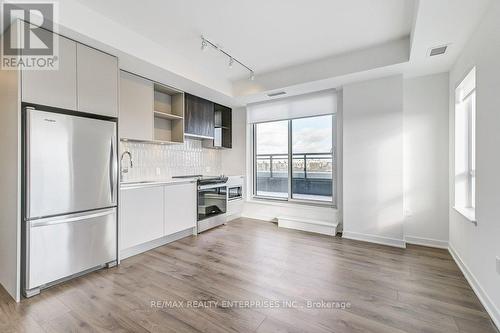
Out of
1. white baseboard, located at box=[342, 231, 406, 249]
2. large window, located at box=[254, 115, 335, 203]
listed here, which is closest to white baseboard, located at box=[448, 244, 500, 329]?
white baseboard, located at box=[342, 231, 406, 249]

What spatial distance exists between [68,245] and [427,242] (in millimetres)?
4654

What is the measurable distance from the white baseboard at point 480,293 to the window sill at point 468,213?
0.55 m

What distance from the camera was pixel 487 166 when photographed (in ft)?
6.27

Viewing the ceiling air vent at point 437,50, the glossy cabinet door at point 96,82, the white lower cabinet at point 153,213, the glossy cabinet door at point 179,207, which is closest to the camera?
the glossy cabinet door at point 96,82

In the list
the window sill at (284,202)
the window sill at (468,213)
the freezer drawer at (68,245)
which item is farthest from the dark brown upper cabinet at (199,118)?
the window sill at (468,213)

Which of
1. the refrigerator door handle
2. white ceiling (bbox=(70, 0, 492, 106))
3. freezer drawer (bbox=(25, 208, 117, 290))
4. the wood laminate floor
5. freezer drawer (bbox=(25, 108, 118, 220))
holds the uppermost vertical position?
white ceiling (bbox=(70, 0, 492, 106))

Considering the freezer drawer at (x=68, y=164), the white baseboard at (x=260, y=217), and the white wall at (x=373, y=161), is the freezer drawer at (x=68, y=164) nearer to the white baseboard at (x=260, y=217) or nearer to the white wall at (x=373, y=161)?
the white baseboard at (x=260, y=217)

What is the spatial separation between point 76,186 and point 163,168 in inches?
68.9

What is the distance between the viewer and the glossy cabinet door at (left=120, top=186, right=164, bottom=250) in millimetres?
2803

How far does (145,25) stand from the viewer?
263cm

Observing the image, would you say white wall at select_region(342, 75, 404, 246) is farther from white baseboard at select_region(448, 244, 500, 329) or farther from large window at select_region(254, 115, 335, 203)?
white baseboard at select_region(448, 244, 500, 329)

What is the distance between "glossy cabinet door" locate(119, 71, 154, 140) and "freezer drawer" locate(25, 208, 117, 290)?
1.18 m

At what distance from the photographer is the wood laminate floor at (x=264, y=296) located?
170 centimetres

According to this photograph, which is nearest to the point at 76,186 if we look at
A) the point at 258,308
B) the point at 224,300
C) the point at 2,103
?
the point at 2,103
